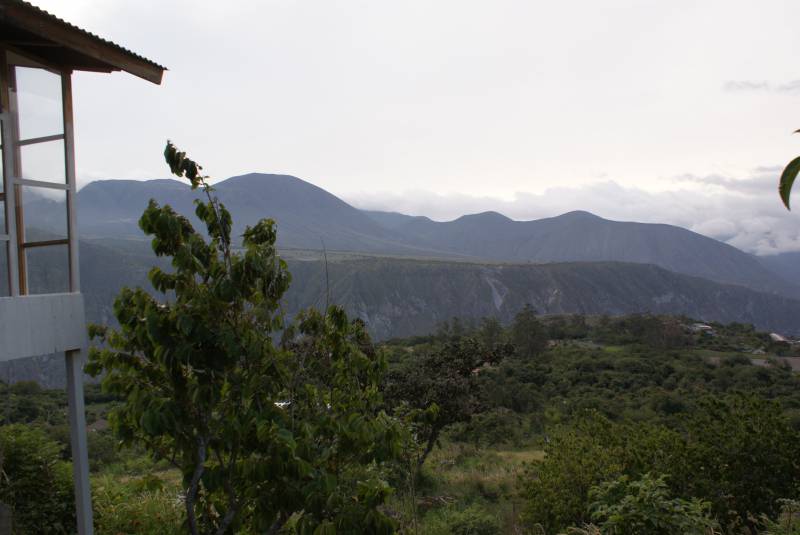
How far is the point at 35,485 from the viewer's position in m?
6.43

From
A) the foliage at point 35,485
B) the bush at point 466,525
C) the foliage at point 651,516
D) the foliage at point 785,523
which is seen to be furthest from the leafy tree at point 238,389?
the bush at point 466,525

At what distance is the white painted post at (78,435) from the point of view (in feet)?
16.1

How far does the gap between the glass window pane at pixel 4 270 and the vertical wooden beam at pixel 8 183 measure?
0.5 inches

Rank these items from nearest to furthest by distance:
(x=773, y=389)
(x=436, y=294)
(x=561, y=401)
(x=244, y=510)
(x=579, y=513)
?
1. (x=244, y=510)
2. (x=579, y=513)
3. (x=561, y=401)
4. (x=773, y=389)
5. (x=436, y=294)

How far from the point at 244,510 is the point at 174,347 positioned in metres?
1.53

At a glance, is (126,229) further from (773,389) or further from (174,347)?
(174,347)

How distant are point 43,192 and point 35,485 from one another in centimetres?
337

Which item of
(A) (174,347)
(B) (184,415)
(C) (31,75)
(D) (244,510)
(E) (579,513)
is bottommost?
(E) (579,513)

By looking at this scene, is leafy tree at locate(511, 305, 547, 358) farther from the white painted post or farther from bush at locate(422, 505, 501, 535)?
the white painted post

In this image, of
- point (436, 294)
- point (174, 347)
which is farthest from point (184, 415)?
point (436, 294)

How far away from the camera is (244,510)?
4547mm

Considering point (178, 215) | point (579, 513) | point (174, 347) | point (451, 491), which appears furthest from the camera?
point (451, 491)

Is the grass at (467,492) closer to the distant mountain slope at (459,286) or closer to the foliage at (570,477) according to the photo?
the foliage at (570,477)

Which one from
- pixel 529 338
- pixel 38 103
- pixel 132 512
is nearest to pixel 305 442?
pixel 38 103
